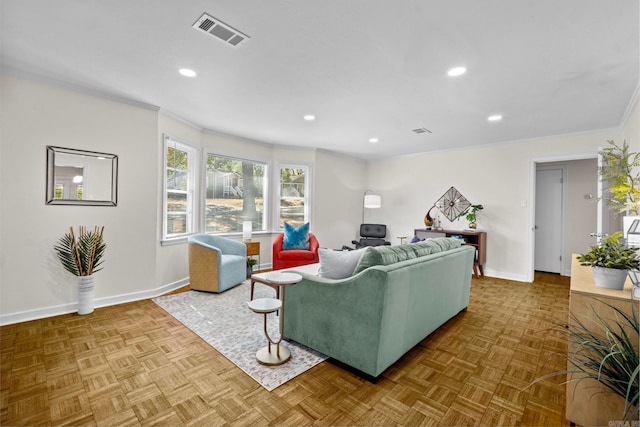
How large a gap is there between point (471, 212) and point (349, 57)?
4118mm

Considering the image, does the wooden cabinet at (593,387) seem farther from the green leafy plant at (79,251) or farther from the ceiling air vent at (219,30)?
the green leafy plant at (79,251)

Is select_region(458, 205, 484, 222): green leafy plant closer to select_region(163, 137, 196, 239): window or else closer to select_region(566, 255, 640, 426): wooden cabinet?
select_region(566, 255, 640, 426): wooden cabinet

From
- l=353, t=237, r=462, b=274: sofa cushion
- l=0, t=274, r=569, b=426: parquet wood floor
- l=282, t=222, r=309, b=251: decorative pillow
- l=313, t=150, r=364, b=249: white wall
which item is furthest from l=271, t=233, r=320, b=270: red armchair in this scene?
l=353, t=237, r=462, b=274: sofa cushion

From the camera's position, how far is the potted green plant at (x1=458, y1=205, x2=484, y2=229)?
17.0 ft

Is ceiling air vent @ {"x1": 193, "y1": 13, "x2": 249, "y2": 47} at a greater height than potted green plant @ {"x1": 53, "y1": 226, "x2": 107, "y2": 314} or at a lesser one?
greater

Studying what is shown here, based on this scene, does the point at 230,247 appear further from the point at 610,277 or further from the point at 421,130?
the point at 610,277

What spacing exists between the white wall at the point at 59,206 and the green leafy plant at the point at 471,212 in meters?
5.07

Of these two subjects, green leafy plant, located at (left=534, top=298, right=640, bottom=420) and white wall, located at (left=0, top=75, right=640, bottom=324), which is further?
white wall, located at (left=0, top=75, right=640, bottom=324)

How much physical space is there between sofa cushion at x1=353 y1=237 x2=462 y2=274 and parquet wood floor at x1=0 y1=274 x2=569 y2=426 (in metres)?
0.81

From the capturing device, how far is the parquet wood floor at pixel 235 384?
5.49 ft

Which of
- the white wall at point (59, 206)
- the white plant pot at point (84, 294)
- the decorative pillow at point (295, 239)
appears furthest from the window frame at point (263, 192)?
the white plant pot at point (84, 294)

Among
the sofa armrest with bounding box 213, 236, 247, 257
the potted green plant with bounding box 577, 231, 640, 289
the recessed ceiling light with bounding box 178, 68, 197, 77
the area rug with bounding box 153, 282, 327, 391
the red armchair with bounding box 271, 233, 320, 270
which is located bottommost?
the area rug with bounding box 153, 282, 327, 391

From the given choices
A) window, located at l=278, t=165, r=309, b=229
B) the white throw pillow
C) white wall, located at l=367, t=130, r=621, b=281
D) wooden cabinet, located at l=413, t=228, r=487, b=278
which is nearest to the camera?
the white throw pillow

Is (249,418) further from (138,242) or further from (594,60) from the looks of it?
(594,60)
